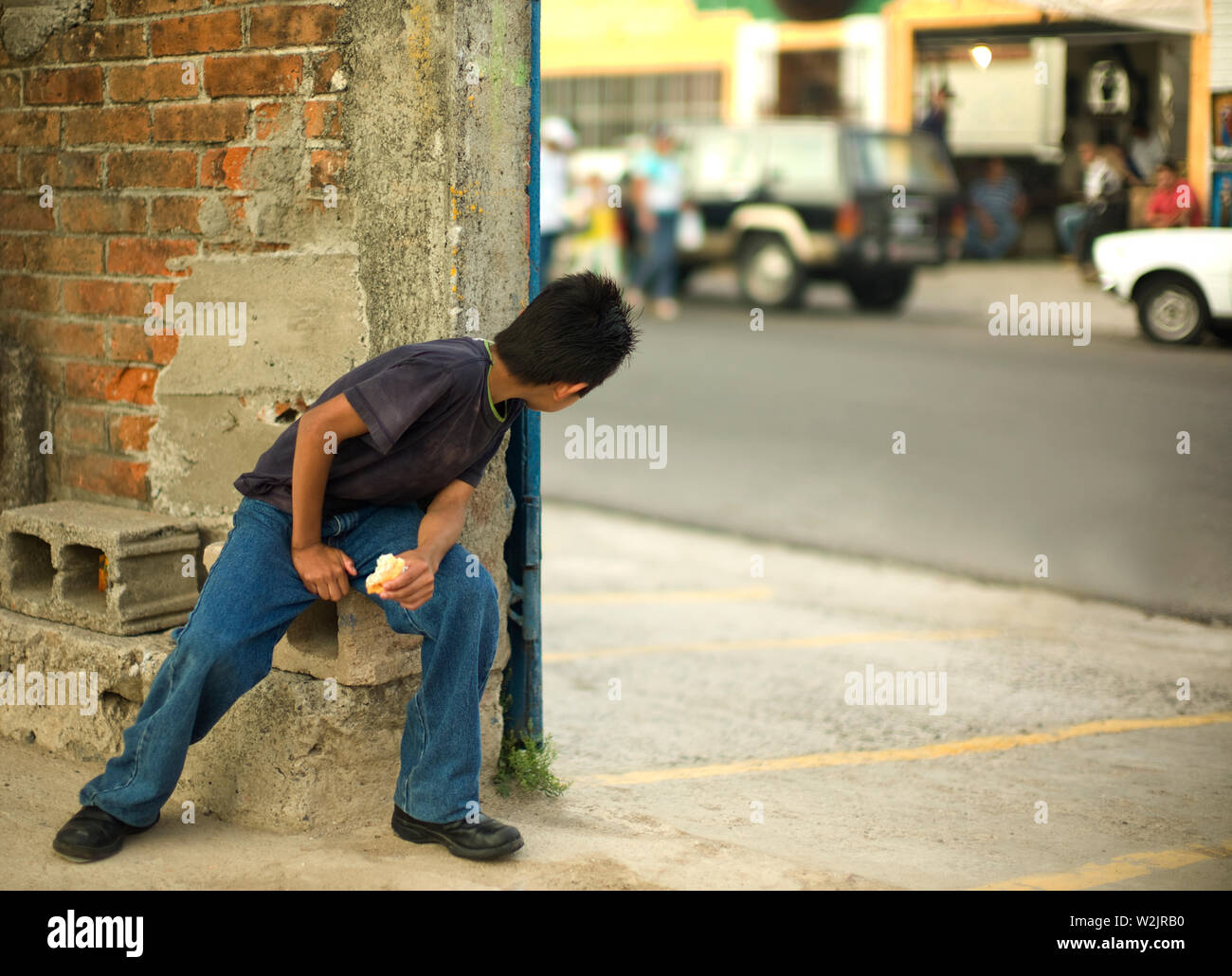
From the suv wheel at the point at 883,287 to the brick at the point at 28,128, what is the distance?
12904 millimetres

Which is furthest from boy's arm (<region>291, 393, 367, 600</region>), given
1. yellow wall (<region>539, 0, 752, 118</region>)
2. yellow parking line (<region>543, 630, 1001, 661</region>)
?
yellow wall (<region>539, 0, 752, 118</region>)

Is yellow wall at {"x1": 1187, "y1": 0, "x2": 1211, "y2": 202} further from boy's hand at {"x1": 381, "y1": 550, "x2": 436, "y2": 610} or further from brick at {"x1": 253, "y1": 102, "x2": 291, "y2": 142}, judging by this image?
boy's hand at {"x1": 381, "y1": 550, "x2": 436, "y2": 610}

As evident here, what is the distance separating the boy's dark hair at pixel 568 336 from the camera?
122 inches

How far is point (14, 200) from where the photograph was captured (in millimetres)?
4293

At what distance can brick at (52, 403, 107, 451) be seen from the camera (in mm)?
4145

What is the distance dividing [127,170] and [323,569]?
4.85 ft

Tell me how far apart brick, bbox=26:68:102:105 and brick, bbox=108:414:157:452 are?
0.90m

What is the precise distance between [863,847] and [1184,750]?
5.08ft

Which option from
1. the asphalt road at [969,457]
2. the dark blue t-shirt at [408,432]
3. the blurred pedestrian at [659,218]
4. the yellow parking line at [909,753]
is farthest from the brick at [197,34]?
the blurred pedestrian at [659,218]

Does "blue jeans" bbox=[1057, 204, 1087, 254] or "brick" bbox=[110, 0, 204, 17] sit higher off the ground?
"brick" bbox=[110, 0, 204, 17]

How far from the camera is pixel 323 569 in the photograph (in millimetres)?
3230

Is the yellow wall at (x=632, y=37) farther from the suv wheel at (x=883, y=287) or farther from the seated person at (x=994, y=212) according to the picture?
the suv wheel at (x=883, y=287)

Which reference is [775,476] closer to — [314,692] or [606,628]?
[606,628]

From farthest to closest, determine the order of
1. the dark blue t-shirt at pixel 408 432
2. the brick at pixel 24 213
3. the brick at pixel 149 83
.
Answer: the brick at pixel 24 213, the brick at pixel 149 83, the dark blue t-shirt at pixel 408 432
